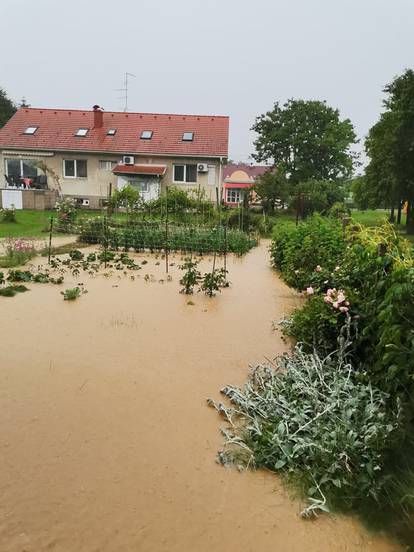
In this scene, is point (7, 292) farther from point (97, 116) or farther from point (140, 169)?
point (97, 116)

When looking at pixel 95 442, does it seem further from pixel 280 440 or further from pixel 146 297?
pixel 146 297

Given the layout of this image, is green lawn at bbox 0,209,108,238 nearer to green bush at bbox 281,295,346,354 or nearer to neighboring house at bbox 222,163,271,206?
green bush at bbox 281,295,346,354

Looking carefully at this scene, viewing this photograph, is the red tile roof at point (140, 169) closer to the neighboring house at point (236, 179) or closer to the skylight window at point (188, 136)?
the skylight window at point (188, 136)

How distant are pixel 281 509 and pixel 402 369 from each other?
1.11m

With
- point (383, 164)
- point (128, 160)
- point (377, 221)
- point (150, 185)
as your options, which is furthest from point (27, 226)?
point (383, 164)

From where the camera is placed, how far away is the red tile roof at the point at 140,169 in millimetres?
23734

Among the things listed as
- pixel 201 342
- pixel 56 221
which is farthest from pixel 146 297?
pixel 56 221

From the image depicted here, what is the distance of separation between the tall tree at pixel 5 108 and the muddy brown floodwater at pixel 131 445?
3760cm

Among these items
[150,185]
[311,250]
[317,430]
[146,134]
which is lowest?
[317,430]

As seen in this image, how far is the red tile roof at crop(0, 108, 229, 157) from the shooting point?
2442 centimetres

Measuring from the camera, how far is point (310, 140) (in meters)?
A: 35.4

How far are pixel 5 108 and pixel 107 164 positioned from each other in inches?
769

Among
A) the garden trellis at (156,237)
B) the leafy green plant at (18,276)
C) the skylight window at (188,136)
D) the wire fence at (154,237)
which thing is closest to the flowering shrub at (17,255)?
the leafy green plant at (18,276)

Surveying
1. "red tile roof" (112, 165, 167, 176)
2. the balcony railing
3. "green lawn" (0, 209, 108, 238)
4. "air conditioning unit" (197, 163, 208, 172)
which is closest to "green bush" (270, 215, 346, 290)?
"green lawn" (0, 209, 108, 238)
